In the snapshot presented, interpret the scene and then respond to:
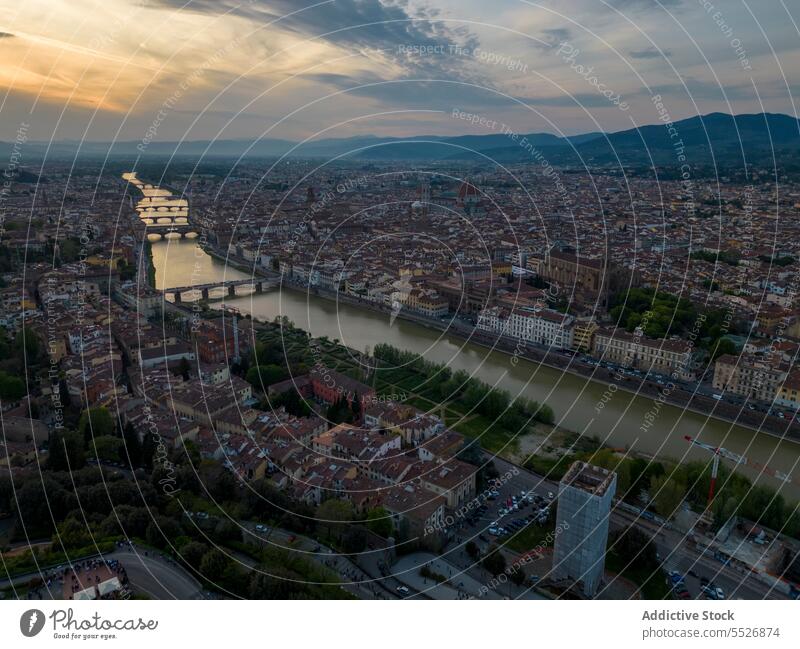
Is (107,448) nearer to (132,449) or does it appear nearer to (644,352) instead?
(132,449)

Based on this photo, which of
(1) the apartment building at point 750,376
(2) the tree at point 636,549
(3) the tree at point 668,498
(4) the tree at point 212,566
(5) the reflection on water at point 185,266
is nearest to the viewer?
(4) the tree at point 212,566

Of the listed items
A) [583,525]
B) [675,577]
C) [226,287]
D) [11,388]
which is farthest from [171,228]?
[675,577]

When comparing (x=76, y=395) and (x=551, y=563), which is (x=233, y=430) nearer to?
(x=76, y=395)

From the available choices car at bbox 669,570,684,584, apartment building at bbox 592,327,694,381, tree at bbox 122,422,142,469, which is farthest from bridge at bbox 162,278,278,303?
car at bbox 669,570,684,584

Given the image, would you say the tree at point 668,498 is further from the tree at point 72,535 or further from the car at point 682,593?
the tree at point 72,535

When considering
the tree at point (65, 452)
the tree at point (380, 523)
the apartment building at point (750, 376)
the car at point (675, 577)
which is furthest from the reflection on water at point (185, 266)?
the car at point (675, 577)

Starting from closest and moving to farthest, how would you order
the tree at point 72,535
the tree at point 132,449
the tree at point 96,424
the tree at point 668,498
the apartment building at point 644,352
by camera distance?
the tree at point 72,535 < the tree at point 668,498 < the tree at point 132,449 < the tree at point 96,424 < the apartment building at point 644,352
